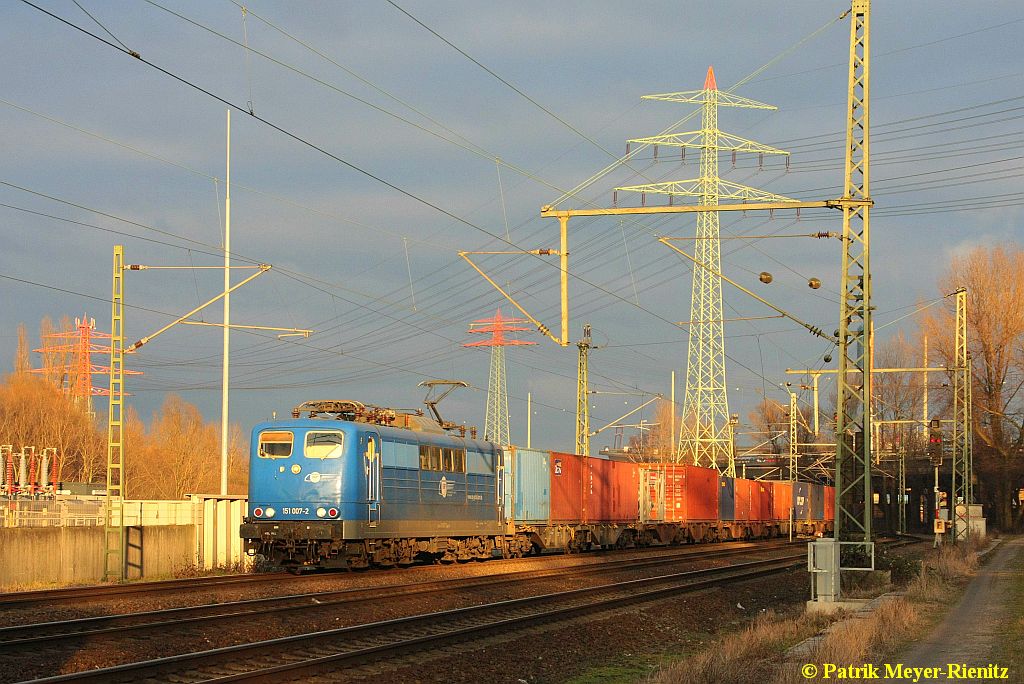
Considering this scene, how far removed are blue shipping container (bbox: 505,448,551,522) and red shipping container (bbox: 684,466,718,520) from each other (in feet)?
40.4

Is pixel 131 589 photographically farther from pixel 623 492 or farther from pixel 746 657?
pixel 623 492

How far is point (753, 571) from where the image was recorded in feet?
112

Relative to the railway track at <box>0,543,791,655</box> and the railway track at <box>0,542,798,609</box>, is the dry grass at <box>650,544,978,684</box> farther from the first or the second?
the railway track at <box>0,542,798,609</box>

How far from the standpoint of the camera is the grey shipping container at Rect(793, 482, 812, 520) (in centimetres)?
6848

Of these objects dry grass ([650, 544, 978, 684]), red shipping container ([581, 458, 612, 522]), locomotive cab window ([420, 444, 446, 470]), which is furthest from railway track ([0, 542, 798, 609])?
red shipping container ([581, 458, 612, 522])

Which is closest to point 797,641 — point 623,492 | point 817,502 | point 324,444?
point 324,444

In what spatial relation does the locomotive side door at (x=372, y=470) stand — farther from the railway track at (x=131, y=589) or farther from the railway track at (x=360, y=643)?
the railway track at (x=360, y=643)

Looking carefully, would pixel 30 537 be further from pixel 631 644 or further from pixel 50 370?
pixel 50 370

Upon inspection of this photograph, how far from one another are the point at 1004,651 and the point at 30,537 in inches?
781

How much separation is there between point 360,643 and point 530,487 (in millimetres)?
21112

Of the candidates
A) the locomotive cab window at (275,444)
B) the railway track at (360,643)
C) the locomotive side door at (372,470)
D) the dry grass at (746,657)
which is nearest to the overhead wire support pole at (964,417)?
the railway track at (360,643)

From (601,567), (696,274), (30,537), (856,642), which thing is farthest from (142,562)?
(696,274)

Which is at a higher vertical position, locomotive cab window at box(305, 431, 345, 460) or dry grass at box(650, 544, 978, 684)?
locomotive cab window at box(305, 431, 345, 460)

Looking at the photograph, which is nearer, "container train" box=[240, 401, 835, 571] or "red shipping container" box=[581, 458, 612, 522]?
"container train" box=[240, 401, 835, 571]
